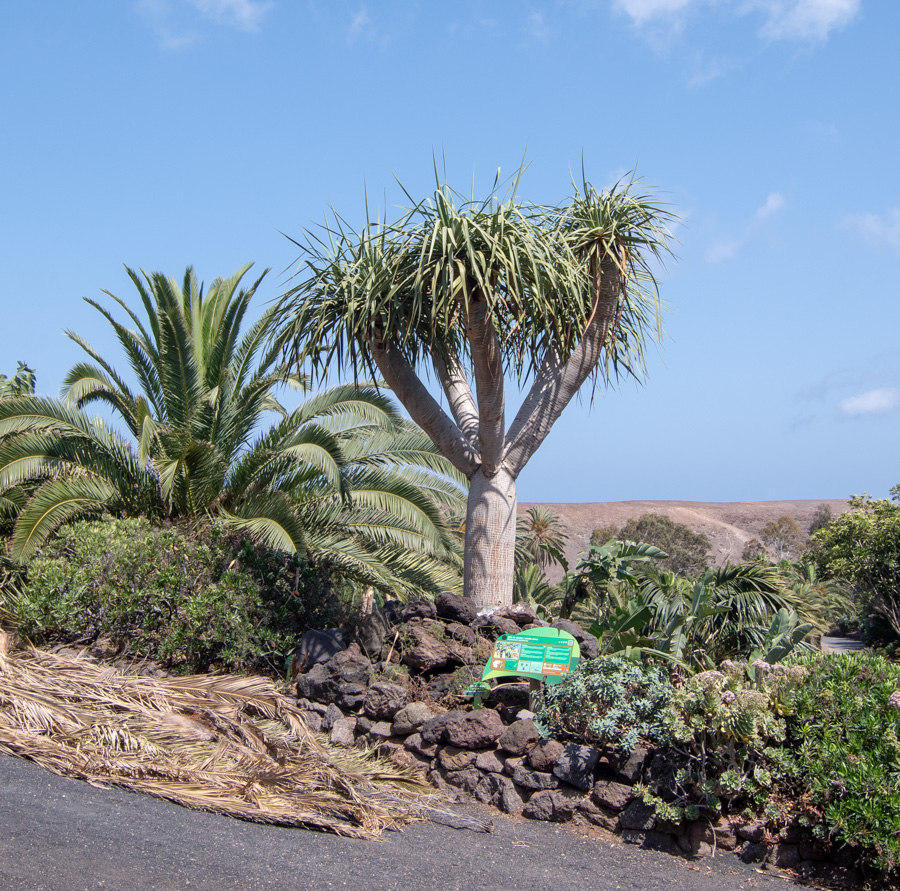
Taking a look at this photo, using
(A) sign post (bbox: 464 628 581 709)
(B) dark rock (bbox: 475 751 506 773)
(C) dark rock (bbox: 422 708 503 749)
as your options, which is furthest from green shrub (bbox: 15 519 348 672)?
(B) dark rock (bbox: 475 751 506 773)

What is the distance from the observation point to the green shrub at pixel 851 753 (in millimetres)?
4738

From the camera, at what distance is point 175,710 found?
701cm

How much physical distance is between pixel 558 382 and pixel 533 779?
4043 millimetres

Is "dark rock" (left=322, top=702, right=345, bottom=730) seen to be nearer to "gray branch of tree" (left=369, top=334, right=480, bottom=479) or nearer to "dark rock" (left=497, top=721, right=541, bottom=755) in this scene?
"dark rock" (left=497, top=721, right=541, bottom=755)

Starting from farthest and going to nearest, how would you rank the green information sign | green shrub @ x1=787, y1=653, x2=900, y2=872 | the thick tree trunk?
the thick tree trunk
the green information sign
green shrub @ x1=787, y1=653, x2=900, y2=872

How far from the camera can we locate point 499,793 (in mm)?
6242

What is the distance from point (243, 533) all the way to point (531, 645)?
3850mm

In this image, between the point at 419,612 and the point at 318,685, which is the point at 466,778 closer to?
the point at 318,685

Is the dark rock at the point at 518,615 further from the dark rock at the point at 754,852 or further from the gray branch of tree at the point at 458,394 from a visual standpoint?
the dark rock at the point at 754,852

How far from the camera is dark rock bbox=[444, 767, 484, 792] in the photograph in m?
6.38

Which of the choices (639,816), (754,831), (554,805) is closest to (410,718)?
(554,805)

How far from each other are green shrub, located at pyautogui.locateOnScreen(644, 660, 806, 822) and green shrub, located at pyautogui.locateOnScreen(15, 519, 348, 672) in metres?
4.26

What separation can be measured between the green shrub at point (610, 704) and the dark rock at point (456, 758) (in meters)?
0.65

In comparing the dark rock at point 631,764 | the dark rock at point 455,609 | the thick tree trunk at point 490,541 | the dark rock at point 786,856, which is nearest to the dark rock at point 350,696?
the dark rock at point 455,609
